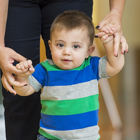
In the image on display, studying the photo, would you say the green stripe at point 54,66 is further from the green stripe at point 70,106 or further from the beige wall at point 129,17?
the beige wall at point 129,17

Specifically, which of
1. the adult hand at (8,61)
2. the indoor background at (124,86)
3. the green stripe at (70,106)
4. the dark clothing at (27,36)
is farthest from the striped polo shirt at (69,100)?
the indoor background at (124,86)

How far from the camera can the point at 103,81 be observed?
372cm

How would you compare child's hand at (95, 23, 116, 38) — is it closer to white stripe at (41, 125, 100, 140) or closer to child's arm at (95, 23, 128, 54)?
child's arm at (95, 23, 128, 54)

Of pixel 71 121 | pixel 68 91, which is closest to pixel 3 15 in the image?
pixel 68 91

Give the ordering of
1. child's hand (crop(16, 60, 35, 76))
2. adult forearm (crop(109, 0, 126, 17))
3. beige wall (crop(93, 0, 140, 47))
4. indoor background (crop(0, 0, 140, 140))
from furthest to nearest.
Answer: beige wall (crop(93, 0, 140, 47)) < indoor background (crop(0, 0, 140, 140)) < adult forearm (crop(109, 0, 126, 17)) < child's hand (crop(16, 60, 35, 76))

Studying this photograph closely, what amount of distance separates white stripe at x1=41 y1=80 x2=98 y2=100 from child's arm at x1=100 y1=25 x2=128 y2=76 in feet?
0.39

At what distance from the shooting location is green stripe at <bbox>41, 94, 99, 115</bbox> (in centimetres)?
140

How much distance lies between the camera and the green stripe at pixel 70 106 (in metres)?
1.40

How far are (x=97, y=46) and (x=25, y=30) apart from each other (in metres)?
2.29

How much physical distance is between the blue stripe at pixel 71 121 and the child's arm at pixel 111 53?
0.69 feet

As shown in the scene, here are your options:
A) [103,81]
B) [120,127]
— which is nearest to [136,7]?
[103,81]

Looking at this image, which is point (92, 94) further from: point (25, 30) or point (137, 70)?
point (137, 70)

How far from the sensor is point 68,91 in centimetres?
140

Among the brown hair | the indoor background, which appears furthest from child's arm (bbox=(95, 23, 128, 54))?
the indoor background
